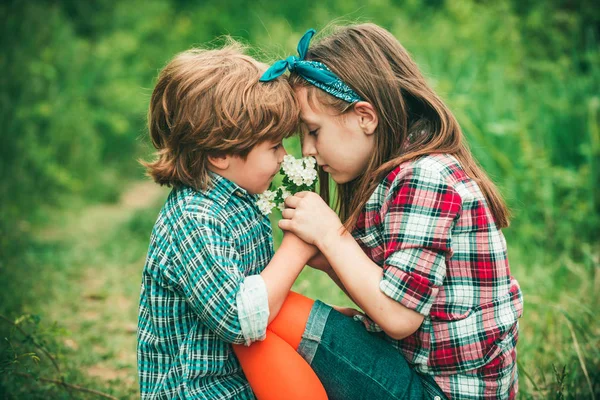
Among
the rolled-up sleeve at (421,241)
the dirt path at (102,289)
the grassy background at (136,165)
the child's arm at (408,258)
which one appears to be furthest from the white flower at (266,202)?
the dirt path at (102,289)

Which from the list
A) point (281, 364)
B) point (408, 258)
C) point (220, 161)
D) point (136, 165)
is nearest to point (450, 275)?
point (408, 258)

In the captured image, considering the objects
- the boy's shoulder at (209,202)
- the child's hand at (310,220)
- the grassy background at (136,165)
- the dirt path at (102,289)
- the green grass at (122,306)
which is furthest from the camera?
the dirt path at (102,289)

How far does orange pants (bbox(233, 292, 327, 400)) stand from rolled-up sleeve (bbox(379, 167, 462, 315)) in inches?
14.3

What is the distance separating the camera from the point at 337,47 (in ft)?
7.04

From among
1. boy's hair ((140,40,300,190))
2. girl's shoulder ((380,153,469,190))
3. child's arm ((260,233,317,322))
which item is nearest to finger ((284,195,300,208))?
child's arm ((260,233,317,322))

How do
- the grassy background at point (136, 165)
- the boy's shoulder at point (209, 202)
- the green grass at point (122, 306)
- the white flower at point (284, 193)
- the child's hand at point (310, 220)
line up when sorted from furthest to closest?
the grassy background at point (136, 165)
the green grass at point (122, 306)
the white flower at point (284, 193)
the child's hand at point (310, 220)
the boy's shoulder at point (209, 202)

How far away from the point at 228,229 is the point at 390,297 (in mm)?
587

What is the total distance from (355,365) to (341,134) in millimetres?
829

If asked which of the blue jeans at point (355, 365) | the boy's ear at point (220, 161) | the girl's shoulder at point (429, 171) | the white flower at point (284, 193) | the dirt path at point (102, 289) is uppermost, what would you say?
the boy's ear at point (220, 161)

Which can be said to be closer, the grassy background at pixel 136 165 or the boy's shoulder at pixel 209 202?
the boy's shoulder at pixel 209 202

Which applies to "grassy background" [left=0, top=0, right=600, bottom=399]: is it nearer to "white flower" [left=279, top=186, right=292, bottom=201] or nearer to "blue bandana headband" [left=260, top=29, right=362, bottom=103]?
"blue bandana headband" [left=260, top=29, right=362, bottom=103]

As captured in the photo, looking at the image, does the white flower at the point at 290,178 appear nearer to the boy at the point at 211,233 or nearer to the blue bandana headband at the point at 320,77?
A: the boy at the point at 211,233

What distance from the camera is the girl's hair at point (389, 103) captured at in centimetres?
206

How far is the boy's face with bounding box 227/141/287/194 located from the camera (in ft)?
6.87
